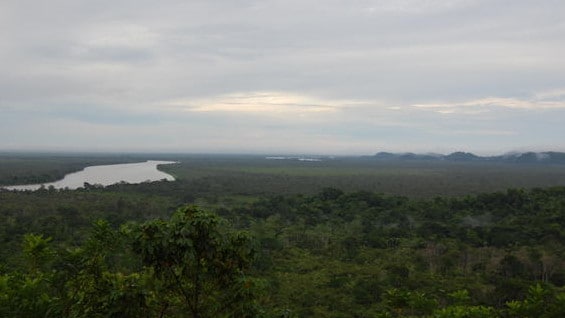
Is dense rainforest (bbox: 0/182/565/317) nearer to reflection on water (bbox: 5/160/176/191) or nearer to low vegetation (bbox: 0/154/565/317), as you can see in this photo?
low vegetation (bbox: 0/154/565/317)

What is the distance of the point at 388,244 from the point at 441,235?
531 centimetres

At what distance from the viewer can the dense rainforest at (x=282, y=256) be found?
5.73m

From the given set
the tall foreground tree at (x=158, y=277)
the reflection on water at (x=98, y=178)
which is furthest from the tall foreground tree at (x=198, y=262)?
the reflection on water at (x=98, y=178)

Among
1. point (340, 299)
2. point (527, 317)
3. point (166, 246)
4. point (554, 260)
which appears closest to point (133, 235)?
point (166, 246)

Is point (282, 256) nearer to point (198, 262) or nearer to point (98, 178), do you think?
point (198, 262)

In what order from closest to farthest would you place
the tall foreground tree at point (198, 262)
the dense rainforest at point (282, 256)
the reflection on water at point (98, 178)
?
1. the tall foreground tree at point (198, 262)
2. the dense rainforest at point (282, 256)
3. the reflection on water at point (98, 178)

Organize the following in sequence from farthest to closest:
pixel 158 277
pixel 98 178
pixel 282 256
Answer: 1. pixel 98 178
2. pixel 282 256
3. pixel 158 277

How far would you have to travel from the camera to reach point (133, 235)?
5562mm

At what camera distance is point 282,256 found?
3250 cm

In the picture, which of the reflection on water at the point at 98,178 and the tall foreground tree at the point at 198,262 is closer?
the tall foreground tree at the point at 198,262

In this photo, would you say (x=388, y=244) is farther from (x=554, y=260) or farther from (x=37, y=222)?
(x=37, y=222)

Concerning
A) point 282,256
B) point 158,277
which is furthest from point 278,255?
point 158,277

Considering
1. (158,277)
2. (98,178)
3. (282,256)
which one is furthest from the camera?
(98,178)

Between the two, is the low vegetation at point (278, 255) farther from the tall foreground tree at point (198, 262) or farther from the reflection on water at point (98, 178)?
the reflection on water at point (98, 178)
